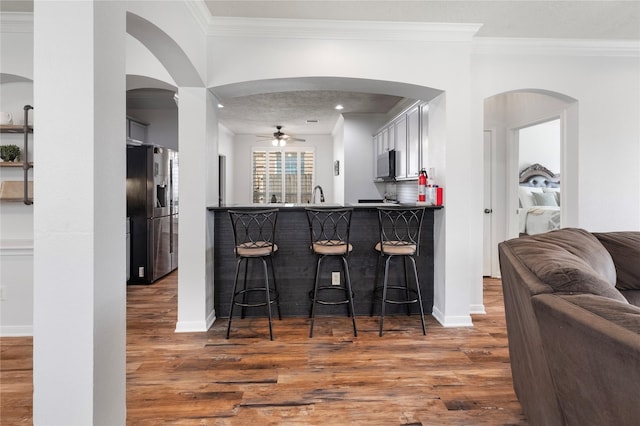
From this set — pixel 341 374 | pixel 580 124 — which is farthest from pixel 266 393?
pixel 580 124

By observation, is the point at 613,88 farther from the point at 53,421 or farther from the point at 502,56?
the point at 53,421

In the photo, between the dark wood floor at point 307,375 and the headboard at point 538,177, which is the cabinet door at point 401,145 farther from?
the headboard at point 538,177

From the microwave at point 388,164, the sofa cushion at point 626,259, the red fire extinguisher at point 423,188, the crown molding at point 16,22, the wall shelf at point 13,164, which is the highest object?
the crown molding at point 16,22

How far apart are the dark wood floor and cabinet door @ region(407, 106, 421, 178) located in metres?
1.92

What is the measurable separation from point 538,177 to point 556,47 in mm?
4711

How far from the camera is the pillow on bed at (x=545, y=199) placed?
22.9 ft

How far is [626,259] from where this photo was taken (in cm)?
198

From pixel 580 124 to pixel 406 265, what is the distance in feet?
7.54

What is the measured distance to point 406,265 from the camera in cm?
344

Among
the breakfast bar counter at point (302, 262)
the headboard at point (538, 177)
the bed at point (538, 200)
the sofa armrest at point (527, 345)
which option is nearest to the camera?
the sofa armrest at point (527, 345)


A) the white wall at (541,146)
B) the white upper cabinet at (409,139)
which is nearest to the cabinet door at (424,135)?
the white upper cabinet at (409,139)

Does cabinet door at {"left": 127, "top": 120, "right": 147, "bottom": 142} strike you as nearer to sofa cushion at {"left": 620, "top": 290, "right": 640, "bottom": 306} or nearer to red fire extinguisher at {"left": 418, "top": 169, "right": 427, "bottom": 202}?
red fire extinguisher at {"left": 418, "top": 169, "right": 427, "bottom": 202}

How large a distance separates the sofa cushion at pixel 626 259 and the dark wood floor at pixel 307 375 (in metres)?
0.91

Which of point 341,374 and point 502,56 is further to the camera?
point 502,56
